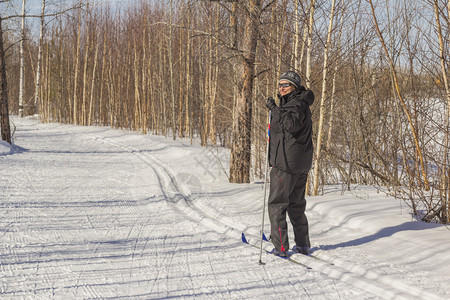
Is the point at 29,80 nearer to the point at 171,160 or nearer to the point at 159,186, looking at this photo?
the point at 171,160

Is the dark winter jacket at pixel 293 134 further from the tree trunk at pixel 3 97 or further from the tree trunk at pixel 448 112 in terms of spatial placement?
the tree trunk at pixel 3 97

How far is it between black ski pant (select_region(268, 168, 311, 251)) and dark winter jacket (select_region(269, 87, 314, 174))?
112 millimetres

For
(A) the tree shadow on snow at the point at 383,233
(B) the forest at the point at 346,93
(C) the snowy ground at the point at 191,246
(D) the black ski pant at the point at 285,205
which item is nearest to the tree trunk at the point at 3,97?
(B) the forest at the point at 346,93

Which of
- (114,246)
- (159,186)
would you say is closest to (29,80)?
(159,186)

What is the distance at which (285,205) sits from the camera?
4535 mm

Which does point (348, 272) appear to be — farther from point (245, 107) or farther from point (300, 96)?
point (245, 107)

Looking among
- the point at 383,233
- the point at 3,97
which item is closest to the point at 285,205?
the point at 383,233

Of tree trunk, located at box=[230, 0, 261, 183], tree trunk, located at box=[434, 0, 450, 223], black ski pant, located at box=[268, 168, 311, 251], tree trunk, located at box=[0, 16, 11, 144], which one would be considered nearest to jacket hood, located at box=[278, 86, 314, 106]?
black ski pant, located at box=[268, 168, 311, 251]

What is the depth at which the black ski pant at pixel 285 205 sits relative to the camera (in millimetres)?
4535

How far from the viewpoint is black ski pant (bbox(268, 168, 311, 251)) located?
454 centimetres

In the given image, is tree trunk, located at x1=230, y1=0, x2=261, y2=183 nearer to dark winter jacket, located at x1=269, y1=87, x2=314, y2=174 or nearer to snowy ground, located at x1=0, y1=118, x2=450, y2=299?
snowy ground, located at x1=0, y1=118, x2=450, y2=299

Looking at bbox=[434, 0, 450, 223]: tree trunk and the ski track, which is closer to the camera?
the ski track

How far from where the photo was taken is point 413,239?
5.07 m

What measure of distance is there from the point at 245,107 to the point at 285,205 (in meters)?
5.07
